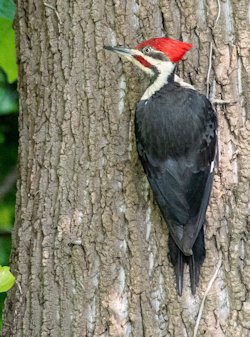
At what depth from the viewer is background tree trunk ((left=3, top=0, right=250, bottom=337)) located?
297 centimetres

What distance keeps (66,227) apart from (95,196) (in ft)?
0.60

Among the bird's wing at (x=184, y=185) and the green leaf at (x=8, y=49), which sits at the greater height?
the green leaf at (x=8, y=49)

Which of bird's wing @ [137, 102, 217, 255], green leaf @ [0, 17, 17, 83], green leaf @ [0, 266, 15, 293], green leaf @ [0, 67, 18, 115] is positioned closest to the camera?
green leaf @ [0, 266, 15, 293]

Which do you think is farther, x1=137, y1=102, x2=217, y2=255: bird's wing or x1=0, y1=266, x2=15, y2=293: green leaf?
x1=137, y1=102, x2=217, y2=255: bird's wing

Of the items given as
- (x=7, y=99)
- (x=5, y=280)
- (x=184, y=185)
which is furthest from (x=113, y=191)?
(x=7, y=99)

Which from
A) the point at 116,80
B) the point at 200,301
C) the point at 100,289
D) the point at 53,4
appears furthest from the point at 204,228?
the point at 53,4

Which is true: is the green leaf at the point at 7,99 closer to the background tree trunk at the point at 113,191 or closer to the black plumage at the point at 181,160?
the background tree trunk at the point at 113,191

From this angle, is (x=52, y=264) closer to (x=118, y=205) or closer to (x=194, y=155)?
(x=118, y=205)

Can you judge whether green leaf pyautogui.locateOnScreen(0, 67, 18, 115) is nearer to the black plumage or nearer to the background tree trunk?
the background tree trunk

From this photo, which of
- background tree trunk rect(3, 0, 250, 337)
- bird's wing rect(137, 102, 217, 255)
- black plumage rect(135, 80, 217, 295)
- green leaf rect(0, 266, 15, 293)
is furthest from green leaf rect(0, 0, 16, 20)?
green leaf rect(0, 266, 15, 293)

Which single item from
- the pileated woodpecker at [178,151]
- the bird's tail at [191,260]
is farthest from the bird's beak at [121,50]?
the bird's tail at [191,260]

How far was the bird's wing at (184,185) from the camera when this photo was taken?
2.94 metres

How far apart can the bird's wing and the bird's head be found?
318 mm

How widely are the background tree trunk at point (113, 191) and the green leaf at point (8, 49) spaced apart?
272 millimetres
